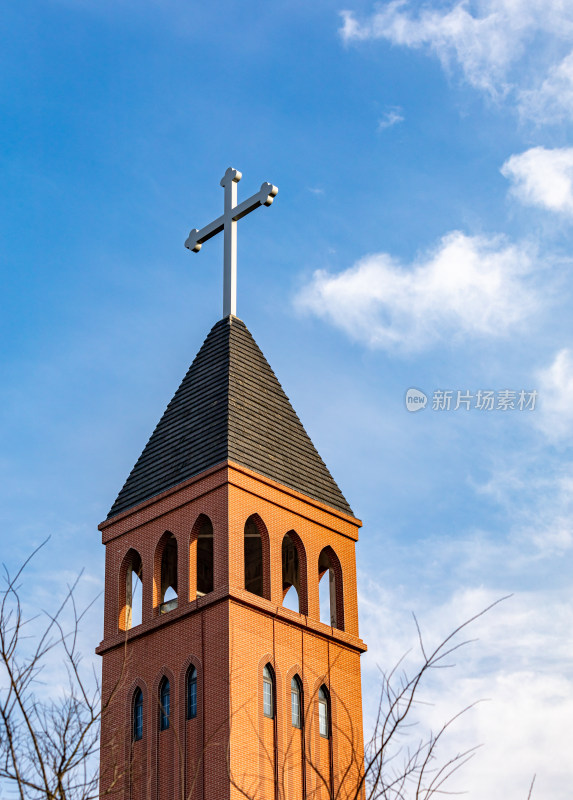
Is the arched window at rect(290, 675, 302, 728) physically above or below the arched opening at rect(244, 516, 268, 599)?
below

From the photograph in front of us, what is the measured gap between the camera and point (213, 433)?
952 inches

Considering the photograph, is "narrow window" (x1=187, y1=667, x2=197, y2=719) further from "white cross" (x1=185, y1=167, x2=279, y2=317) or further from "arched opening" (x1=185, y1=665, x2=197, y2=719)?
"white cross" (x1=185, y1=167, x2=279, y2=317)

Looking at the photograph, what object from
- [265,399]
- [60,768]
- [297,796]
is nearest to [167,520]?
[265,399]

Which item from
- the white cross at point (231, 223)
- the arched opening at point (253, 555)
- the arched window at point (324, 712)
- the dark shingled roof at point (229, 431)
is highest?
the white cross at point (231, 223)

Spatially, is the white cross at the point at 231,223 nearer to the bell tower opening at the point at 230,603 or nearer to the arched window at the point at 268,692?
the bell tower opening at the point at 230,603

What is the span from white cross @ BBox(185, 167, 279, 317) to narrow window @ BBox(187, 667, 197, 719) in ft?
27.4

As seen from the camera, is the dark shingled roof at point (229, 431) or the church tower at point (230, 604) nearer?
the church tower at point (230, 604)

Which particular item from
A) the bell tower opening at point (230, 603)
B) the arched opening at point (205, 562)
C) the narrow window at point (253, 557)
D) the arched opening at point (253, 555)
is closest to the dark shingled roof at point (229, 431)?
the bell tower opening at point (230, 603)

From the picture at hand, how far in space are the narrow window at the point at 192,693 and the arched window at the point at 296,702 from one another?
1.74m

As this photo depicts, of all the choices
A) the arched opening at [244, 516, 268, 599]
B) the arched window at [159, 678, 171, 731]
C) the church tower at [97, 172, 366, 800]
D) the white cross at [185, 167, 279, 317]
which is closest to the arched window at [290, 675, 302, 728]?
the church tower at [97, 172, 366, 800]

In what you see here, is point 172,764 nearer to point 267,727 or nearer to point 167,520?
point 267,727

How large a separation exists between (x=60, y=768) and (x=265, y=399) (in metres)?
15.0

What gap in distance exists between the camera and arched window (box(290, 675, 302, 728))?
22.4 m

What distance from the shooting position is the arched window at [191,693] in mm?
21750
